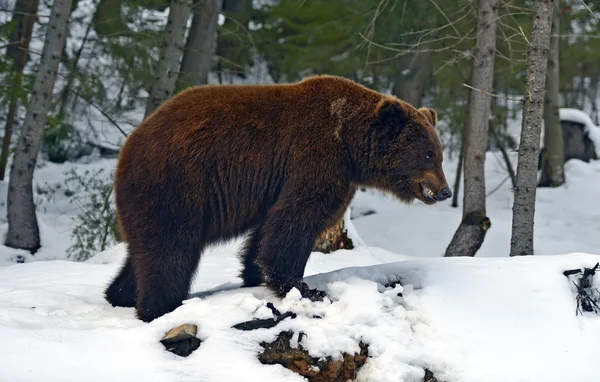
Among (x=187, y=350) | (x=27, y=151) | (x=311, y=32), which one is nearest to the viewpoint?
(x=187, y=350)

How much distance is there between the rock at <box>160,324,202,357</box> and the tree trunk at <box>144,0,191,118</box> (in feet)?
21.6

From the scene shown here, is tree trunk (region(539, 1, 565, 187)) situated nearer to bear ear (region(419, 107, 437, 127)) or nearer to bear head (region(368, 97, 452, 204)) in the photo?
bear ear (region(419, 107, 437, 127))

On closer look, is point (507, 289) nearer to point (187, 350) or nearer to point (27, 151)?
point (187, 350)

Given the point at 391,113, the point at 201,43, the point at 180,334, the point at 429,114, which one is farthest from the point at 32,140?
the point at 180,334

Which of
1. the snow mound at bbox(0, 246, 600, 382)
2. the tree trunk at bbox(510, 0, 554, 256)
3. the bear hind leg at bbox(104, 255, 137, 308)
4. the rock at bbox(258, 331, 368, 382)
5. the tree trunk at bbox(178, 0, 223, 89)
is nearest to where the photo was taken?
the snow mound at bbox(0, 246, 600, 382)

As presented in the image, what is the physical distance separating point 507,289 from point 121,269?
314 cm

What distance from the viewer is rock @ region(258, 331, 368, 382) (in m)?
4.71

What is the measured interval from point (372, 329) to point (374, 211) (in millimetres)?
13365

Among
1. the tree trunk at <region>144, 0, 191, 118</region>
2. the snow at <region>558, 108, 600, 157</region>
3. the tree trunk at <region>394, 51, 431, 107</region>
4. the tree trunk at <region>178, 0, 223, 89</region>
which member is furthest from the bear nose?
the snow at <region>558, 108, 600, 157</region>

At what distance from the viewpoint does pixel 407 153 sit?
5.91 metres

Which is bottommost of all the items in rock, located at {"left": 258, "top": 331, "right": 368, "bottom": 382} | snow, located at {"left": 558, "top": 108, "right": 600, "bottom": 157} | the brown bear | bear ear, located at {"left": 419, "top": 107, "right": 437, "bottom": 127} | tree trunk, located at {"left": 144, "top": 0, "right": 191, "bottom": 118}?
rock, located at {"left": 258, "top": 331, "right": 368, "bottom": 382}

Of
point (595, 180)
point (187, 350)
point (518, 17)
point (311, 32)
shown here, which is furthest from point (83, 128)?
point (187, 350)

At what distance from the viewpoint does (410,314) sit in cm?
518

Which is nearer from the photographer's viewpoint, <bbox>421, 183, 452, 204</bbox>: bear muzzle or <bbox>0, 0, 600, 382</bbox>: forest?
<bbox>0, 0, 600, 382</bbox>: forest
